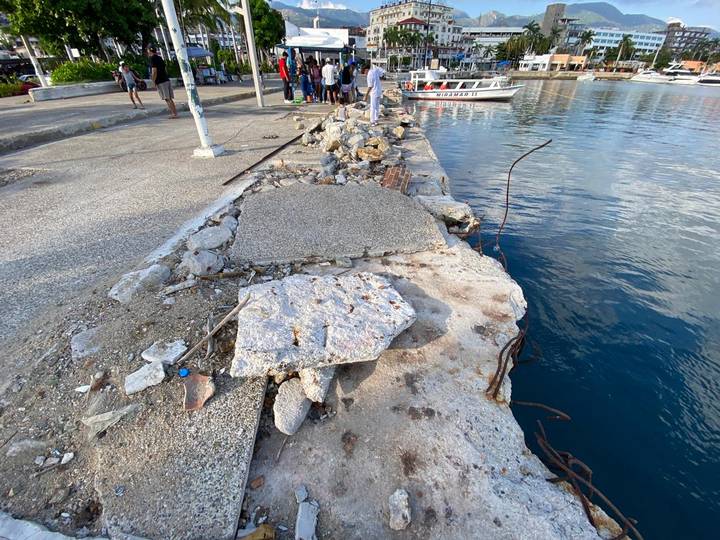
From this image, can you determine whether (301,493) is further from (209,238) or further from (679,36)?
(679,36)

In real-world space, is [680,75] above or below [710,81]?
above

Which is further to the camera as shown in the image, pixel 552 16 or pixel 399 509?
pixel 552 16

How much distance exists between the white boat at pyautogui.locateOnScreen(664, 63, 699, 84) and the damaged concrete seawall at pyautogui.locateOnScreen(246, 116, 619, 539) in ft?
310

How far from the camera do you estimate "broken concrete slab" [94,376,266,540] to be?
1.45m

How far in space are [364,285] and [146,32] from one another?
23959mm

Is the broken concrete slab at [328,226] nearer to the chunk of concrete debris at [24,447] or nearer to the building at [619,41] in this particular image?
the chunk of concrete debris at [24,447]

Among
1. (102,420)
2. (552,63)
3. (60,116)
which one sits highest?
(552,63)

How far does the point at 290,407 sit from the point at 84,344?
1.44 meters

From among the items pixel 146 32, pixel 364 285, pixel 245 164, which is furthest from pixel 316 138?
pixel 146 32

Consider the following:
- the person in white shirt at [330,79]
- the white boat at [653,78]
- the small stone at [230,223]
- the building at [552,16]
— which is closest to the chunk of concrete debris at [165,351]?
the small stone at [230,223]

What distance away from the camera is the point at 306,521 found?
1.46m

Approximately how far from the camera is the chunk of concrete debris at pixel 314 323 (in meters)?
1.89

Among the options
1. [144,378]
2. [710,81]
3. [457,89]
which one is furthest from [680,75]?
[144,378]

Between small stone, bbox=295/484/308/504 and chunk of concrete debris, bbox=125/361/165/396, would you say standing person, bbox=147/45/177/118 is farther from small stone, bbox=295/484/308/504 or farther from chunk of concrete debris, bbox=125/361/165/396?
small stone, bbox=295/484/308/504
